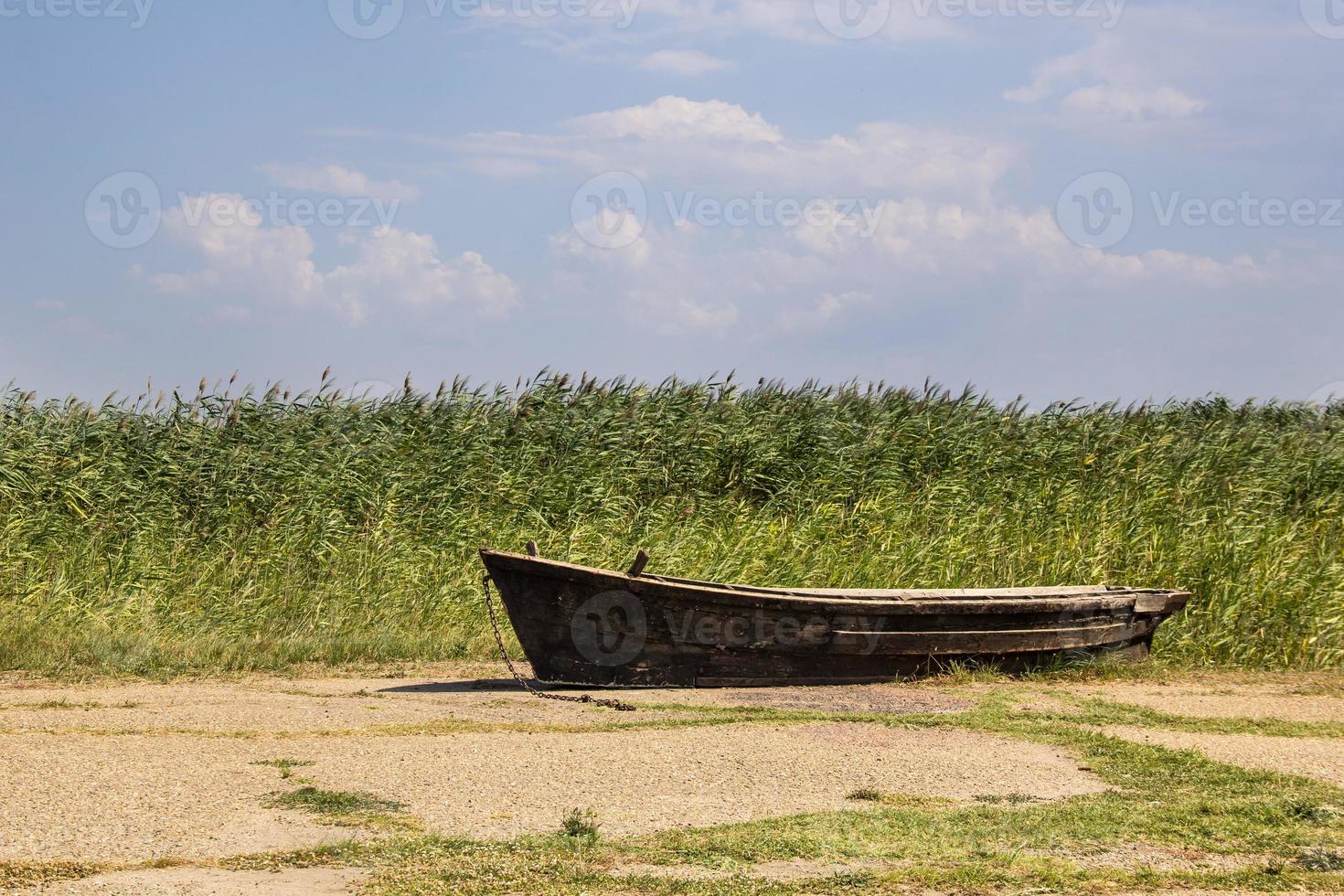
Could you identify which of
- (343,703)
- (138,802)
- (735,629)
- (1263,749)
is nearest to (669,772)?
(138,802)

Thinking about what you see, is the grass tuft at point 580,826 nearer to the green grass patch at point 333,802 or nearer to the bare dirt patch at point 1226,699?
the green grass patch at point 333,802

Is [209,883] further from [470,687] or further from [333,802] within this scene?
[470,687]

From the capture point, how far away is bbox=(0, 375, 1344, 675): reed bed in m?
12.5

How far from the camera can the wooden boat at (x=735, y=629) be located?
10.2 meters

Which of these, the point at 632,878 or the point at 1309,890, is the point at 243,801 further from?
the point at 1309,890

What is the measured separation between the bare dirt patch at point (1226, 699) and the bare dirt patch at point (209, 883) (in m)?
6.88

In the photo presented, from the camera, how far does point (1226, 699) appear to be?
1038 centimetres

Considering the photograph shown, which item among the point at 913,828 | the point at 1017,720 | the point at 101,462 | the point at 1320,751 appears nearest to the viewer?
the point at 913,828

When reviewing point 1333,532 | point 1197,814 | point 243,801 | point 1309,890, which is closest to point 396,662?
point 243,801

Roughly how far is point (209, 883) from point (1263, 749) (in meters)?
6.50

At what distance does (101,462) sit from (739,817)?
1018 cm

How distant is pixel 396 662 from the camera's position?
11.8 metres

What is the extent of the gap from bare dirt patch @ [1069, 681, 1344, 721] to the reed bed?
1516 millimetres

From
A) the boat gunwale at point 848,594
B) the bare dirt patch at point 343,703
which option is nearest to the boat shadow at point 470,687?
the bare dirt patch at point 343,703
